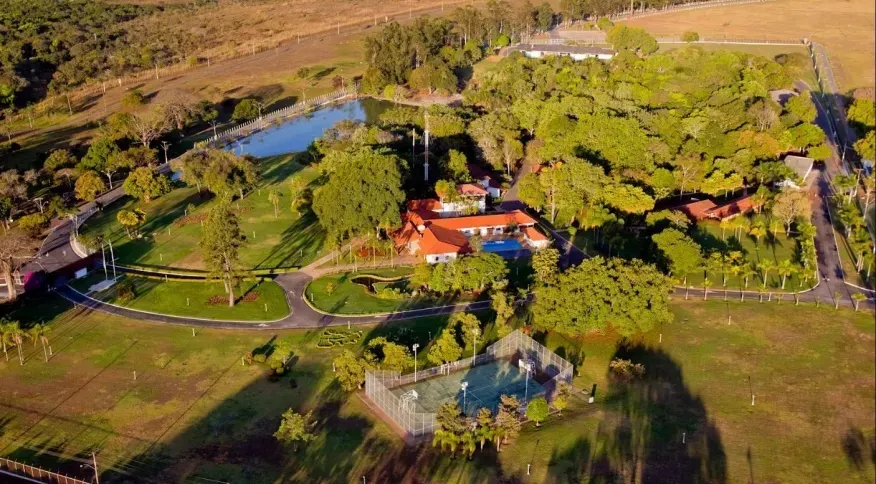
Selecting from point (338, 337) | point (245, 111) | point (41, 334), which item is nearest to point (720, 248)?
point (338, 337)

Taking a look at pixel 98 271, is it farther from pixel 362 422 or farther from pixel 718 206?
pixel 718 206

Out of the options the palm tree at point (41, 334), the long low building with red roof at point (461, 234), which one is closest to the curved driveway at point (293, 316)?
the palm tree at point (41, 334)

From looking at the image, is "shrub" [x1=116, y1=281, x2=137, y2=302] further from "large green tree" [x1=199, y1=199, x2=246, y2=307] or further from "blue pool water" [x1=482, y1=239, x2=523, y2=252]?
"blue pool water" [x1=482, y1=239, x2=523, y2=252]

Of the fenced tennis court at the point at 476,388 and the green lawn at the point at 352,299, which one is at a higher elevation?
the green lawn at the point at 352,299

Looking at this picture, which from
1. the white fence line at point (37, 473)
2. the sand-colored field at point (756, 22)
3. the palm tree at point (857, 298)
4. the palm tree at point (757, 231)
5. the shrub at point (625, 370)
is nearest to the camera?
the white fence line at point (37, 473)

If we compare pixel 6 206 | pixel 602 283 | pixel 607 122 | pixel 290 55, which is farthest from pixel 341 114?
pixel 602 283

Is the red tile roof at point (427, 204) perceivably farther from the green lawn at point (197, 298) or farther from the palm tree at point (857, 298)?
the palm tree at point (857, 298)

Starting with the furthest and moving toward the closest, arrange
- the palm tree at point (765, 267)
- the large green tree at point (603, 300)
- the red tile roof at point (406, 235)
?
the red tile roof at point (406, 235) → the palm tree at point (765, 267) → the large green tree at point (603, 300)
